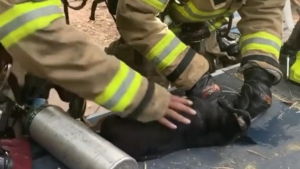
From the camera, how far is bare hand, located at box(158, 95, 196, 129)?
1239 mm

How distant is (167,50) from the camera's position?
1352 millimetres

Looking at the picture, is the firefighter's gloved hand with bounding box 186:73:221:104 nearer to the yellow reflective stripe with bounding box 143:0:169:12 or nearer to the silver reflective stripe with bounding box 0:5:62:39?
the yellow reflective stripe with bounding box 143:0:169:12

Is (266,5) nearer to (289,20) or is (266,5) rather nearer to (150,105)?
(150,105)

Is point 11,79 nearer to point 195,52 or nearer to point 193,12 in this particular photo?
point 195,52

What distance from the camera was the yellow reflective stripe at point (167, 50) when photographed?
1.35 metres

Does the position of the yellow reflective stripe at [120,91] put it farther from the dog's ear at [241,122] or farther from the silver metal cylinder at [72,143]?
the dog's ear at [241,122]

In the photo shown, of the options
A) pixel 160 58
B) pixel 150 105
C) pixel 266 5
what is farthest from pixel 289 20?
pixel 150 105

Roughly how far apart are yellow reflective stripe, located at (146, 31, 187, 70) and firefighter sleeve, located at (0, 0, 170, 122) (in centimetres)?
18

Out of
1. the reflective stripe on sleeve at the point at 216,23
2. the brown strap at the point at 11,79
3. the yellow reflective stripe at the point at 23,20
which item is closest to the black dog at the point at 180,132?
the brown strap at the point at 11,79

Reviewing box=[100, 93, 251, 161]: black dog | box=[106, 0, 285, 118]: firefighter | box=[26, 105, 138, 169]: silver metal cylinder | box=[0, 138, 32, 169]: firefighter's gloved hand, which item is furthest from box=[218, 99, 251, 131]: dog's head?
box=[0, 138, 32, 169]: firefighter's gloved hand

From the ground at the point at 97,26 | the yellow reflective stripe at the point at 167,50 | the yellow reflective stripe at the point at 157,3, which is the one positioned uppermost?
the yellow reflective stripe at the point at 157,3

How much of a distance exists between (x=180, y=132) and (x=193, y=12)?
431 mm

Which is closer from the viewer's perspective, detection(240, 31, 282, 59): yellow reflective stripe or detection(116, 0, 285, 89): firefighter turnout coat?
detection(116, 0, 285, 89): firefighter turnout coat

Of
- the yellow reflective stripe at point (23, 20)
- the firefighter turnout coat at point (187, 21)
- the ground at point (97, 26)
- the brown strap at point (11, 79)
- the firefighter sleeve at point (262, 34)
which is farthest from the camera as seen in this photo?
the ground at point (97, 26)
